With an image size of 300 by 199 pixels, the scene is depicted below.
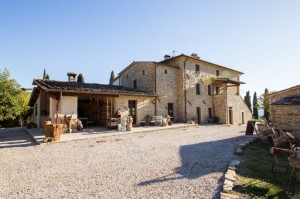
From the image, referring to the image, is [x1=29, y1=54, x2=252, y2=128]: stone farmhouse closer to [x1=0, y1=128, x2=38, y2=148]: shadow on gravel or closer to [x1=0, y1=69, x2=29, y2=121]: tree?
[x1=0, y1=69, x2=29, y2=121]: tree

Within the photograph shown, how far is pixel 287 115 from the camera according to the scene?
10305mm

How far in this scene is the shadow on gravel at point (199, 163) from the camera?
4902mm

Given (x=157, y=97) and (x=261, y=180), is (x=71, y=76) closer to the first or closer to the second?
(x=157, y=97)

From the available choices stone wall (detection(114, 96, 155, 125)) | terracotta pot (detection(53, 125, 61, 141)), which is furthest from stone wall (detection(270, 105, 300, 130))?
terracotta pot (detection(53, 125, 61, 141))

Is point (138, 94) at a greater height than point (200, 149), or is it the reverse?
point (138, 94)

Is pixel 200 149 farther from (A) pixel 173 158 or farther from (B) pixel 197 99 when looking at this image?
(B) pixel 197 99

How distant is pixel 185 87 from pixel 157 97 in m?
3.71

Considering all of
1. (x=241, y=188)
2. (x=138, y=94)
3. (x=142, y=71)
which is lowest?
(x=241, y=188)

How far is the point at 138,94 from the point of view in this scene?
52.1 ft

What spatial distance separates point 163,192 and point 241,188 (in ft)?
6.32

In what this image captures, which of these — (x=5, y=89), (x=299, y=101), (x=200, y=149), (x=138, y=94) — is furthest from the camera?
(x=138, y=94)

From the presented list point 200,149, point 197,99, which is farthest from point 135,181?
point 197,99

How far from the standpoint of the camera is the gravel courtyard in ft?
13.4

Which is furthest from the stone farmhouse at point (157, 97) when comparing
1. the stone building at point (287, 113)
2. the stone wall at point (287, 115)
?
the stone wall at point (287, 115)
